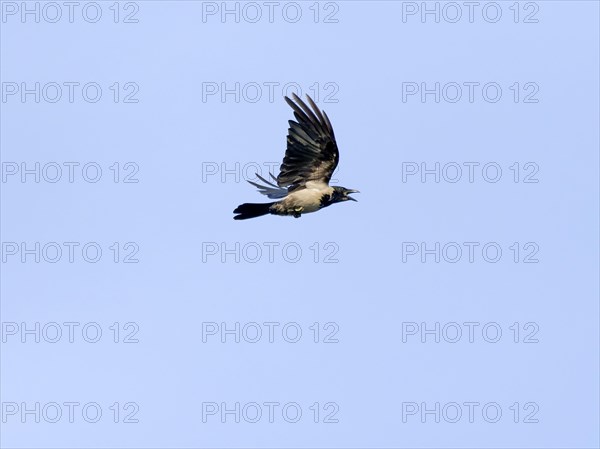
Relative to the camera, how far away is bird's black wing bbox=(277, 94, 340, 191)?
53.8 metres

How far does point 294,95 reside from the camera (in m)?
53.6

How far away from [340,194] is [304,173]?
93 cm

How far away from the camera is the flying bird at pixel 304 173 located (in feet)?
177

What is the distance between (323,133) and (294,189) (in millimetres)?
1510

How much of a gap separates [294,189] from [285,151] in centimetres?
86

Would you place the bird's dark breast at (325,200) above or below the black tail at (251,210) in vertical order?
above

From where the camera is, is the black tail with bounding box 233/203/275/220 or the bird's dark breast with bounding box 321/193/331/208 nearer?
the black tail with bounding box 233/203/275/220

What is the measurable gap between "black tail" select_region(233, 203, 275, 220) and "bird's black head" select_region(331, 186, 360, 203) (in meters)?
1.44

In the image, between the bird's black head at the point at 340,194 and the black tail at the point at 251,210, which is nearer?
the black tail at the point at 251,210

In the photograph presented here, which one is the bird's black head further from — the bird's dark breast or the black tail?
the black tail

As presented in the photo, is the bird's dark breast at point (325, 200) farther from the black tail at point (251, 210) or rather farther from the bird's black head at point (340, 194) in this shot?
the black tail at point (251, 210)

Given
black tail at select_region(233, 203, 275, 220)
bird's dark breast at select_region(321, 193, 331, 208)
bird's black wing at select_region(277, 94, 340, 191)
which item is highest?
bird's black wing at select_region(277, 94, 340, 191)

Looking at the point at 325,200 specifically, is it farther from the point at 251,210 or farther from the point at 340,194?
the point at 251,210

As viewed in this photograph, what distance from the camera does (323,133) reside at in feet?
177
